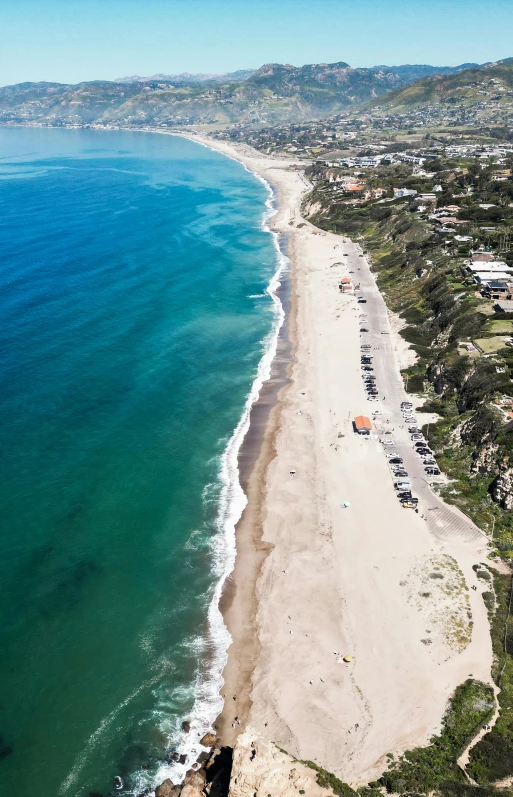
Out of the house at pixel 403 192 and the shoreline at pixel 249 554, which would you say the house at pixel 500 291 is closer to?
the shoreline at pixel 249 554

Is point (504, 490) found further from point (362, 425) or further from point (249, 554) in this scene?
point (249, 554)

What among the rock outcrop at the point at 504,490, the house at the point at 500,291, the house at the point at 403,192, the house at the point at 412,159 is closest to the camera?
the rock outcrop at the point at 504,490

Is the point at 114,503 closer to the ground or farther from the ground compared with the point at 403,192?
closer to the ground

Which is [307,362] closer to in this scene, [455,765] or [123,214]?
[455,765]

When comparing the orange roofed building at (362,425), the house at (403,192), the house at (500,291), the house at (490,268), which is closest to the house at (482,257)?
the house at (490,268)

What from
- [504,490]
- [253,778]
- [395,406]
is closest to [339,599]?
[253,778]

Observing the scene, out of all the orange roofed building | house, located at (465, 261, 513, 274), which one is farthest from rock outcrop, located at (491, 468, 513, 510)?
house, located at (465, 261, 513, 274)
